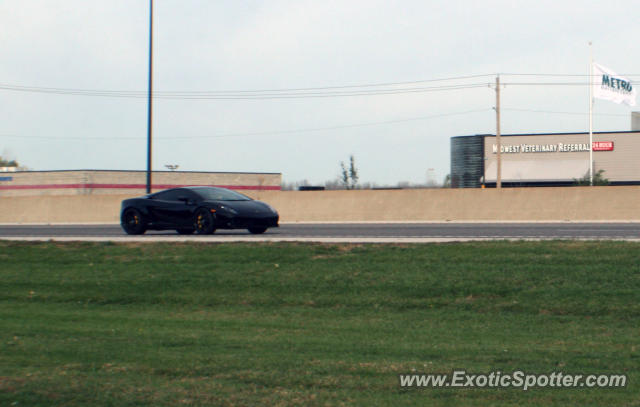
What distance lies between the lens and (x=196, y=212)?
1833 centimetres

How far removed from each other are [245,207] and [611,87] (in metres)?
40.3

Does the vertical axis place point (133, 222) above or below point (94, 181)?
below

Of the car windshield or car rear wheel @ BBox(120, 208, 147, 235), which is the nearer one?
the car windshield

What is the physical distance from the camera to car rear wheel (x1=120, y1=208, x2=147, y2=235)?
62.7 ft

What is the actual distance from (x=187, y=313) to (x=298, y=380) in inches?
167

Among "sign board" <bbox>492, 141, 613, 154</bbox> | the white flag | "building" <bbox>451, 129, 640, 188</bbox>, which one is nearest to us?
the white flag

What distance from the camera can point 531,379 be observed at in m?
5.97

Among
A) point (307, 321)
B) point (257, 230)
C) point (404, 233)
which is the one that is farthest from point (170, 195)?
point (307, 321)

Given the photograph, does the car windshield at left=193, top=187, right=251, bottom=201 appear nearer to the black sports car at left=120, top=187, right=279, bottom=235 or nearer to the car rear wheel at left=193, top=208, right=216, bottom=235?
the black sports car at left=120, top=187, right=279, bottom=235

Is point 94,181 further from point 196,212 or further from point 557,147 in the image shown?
point 196,212

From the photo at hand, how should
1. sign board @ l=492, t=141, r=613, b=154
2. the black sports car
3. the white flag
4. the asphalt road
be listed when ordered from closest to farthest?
1. the asphalt road
2. the black sports car
3. the white flag
4. sign board @ l=492, t=141, r=613, b=154

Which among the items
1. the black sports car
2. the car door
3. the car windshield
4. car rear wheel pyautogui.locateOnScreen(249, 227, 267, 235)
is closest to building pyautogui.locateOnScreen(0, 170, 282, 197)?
the black sports car

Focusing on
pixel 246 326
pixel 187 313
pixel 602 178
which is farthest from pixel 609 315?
pixel 602 178

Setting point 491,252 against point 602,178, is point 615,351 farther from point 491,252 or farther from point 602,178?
point 602,178
